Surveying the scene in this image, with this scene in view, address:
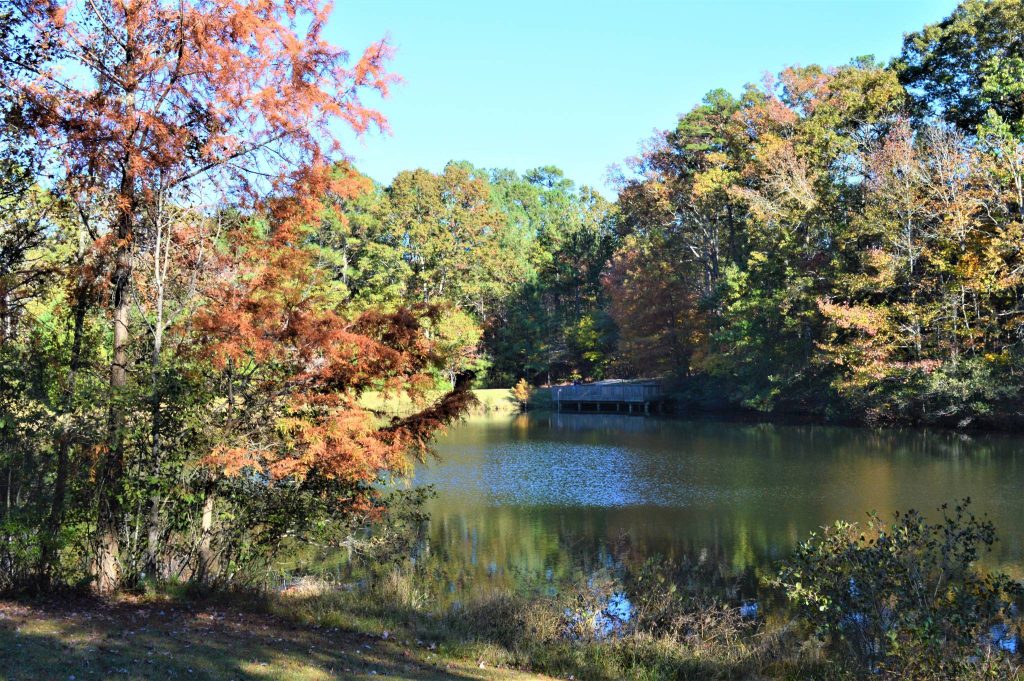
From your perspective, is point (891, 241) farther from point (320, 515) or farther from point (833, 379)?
point (320, 515)

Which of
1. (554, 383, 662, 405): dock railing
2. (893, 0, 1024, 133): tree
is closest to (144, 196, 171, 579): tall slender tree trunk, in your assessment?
(893, 0, 1024, 133): tree

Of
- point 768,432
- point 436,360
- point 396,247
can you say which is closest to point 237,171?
point 436,360

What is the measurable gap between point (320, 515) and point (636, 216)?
40041mm

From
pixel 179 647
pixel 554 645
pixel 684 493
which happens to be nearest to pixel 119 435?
pixel 179 647

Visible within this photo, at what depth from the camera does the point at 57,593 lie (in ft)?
22.6

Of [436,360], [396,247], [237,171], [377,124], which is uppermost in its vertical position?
[396,247]

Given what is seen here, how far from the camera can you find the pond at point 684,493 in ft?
43.0

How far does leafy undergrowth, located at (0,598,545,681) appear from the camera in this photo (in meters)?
4.87

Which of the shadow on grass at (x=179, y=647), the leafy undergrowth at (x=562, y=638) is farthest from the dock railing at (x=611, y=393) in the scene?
the shadow on grass at (x=179, y=647)

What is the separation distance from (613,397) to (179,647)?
4050cm

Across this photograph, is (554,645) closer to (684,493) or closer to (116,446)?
(116,446)

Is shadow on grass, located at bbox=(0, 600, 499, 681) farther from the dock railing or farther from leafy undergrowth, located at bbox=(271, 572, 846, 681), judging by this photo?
the dock railing

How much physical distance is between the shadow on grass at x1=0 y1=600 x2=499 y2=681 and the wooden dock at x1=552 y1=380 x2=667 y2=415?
38.2m

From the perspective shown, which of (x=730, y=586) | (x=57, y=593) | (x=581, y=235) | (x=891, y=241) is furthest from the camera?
(x=581, y=235)
